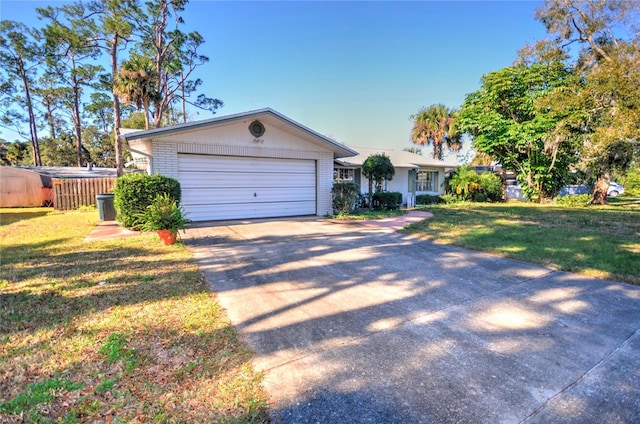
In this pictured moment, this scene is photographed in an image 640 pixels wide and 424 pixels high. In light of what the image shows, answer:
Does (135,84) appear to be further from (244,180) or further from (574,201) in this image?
(574,201)

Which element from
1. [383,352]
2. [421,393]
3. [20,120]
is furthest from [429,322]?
[20,120]

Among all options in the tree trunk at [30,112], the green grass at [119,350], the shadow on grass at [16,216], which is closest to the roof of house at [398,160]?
the green grass at [119,350]

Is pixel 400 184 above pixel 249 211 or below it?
above

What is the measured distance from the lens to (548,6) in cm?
1550

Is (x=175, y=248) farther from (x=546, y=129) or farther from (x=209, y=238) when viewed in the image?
(x=546, y=129)

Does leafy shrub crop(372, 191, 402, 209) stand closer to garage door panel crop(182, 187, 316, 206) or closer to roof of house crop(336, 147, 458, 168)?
roof of house crop(336, 147, 458, 168)

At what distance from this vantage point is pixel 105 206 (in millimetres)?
10594

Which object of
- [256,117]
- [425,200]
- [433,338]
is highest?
[256,117]

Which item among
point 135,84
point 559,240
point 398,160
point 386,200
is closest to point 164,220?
point 559,240

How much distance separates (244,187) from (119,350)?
8404 millimetres

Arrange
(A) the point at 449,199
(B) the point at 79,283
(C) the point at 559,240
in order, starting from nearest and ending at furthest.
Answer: (B) the point at 79,283 < (C) the point at 559,240 < (A) the point at 449,199

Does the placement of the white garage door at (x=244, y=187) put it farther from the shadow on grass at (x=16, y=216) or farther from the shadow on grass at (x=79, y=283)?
the shadow on grass at (x=16, y=216)

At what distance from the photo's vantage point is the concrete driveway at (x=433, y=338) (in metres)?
2.05

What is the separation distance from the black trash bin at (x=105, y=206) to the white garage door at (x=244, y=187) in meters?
3.11
